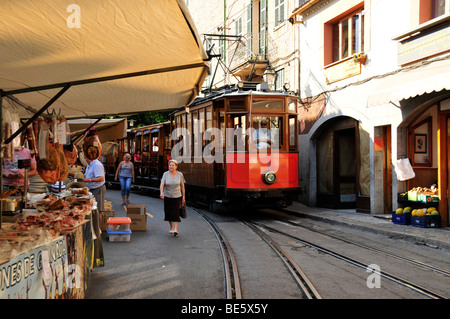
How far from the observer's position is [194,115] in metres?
14.2

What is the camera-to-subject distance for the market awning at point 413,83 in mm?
8750

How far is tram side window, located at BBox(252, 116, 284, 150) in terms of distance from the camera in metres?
12.1

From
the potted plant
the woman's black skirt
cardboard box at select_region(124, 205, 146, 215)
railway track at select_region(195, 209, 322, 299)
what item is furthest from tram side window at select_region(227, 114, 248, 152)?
the potted plant

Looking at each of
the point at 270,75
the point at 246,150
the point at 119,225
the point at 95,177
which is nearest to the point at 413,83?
the point at 246,150

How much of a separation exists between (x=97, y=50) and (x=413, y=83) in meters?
7.74

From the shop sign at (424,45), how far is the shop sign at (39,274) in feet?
29.4

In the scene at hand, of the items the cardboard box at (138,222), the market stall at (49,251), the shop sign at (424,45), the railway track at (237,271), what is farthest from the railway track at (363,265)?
the shop sign at (424,45)

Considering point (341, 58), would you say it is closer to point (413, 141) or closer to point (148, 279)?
point (413, 141)

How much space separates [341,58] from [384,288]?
10717mm

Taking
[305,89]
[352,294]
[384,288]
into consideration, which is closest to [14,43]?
[352,294]

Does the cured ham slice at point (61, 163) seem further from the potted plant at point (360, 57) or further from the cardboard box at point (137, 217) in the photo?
the potted plant at point (360, 57)

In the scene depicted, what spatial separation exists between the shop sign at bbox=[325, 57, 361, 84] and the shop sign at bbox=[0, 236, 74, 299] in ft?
36.7

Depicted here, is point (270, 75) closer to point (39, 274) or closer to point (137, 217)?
point (137, 217)

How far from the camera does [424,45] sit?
10406 mm
